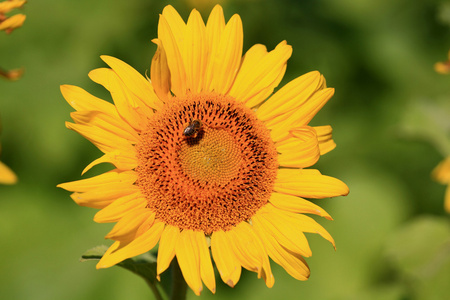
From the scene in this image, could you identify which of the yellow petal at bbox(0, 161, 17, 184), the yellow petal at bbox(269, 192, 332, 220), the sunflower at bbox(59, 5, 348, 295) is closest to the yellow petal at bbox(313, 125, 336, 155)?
the sunflower at bbox(59, 5, 348, 295)

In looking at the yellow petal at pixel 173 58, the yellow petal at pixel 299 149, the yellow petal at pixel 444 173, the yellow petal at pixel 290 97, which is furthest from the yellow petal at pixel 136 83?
the yellow petal at pixel 444 173

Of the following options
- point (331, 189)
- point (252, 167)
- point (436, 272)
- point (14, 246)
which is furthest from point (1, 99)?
point (436, 272)

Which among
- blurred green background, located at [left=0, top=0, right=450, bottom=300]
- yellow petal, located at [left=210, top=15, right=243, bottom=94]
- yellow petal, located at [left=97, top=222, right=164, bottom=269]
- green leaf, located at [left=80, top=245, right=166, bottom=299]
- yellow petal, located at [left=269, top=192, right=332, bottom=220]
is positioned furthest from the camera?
blurred green background, located at [left=0, top=0, right=450, bottom=300]

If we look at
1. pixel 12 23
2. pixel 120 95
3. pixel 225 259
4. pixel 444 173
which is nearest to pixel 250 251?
pixel 225 259

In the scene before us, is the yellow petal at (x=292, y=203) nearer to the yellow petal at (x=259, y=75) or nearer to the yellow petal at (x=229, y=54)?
the yellow petal at (x=259, y=75)

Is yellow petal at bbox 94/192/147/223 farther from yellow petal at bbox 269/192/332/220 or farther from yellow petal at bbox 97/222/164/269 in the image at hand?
yellow petal at bbox 269/192/332/220
